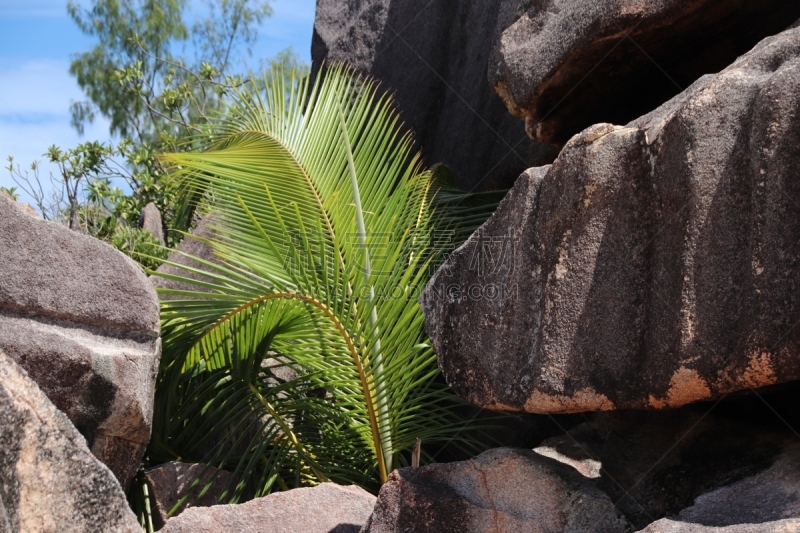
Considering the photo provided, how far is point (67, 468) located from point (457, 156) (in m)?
3.28

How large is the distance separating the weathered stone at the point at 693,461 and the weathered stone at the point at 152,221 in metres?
4.04

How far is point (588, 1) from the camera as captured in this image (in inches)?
97.6

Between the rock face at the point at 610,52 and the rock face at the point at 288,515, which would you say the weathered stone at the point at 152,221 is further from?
the rock face at the point at 288,515

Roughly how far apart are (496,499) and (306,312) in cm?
110

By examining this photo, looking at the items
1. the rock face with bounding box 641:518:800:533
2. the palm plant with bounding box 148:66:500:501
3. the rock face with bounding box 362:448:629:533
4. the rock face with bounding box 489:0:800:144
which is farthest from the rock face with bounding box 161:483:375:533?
the rock face with bounding box 489:0:800:144

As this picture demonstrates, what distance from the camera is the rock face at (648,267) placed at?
5.12ft

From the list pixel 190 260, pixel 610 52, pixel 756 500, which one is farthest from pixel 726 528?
pixel 190 260

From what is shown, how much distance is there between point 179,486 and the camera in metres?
3.04

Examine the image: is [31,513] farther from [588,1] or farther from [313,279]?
[588,1]

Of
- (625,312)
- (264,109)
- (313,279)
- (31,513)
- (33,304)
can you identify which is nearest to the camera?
(31,513)

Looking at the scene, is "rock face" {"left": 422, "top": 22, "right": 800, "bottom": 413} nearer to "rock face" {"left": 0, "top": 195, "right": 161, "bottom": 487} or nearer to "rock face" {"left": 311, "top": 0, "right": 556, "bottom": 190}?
"rock face" {"left": 0, "top": 195, "right": 161, "bottom": 487}

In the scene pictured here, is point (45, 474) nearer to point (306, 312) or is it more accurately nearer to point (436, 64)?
point (306, 312)

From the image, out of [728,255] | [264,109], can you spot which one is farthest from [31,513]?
[264,109]

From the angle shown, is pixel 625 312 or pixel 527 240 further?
pixel 527 240
